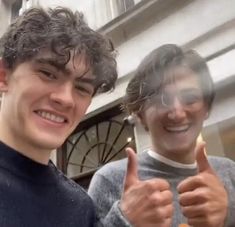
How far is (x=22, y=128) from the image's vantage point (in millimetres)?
441

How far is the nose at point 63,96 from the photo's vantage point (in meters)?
0.45

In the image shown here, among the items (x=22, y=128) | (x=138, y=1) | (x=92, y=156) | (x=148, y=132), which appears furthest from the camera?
(x=92, y=156)

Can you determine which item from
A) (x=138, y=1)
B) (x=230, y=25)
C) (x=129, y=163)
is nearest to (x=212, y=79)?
(x=230, y=25)

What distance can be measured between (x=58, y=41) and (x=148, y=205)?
0.26 m

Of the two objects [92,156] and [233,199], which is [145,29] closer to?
[233,199]

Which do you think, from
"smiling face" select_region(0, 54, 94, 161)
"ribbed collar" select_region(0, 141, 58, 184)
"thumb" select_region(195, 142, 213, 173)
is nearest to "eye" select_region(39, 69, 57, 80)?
"smiling face" select_region(0, 54, 94, 161)

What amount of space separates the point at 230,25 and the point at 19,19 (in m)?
0.32

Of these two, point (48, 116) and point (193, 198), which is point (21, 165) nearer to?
point (48, 116)

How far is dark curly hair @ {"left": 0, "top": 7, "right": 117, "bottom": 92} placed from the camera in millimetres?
492

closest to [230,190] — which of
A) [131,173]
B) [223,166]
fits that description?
[223,166]

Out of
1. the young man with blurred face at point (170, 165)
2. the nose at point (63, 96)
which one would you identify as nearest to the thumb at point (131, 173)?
the young man with blurred face at point (170, 165)

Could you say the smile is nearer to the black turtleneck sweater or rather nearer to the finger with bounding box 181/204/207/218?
the black turtleneck sweater

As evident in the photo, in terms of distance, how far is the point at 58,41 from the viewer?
0.50 metres

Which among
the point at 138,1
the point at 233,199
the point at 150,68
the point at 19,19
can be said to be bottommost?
the point at 233,199
